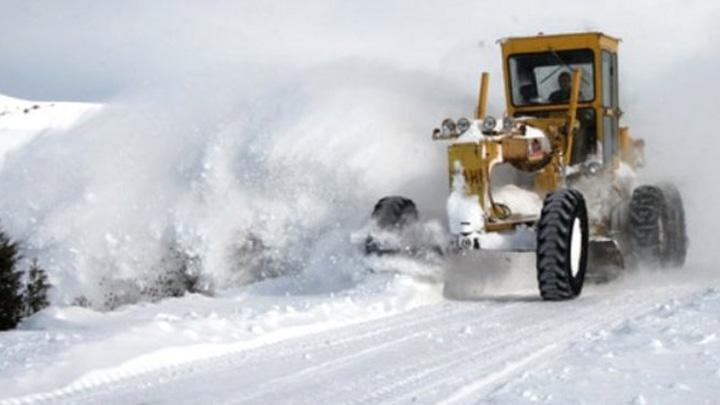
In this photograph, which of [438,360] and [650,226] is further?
[650,226]

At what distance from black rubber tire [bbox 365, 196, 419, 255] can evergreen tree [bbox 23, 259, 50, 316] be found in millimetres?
3894

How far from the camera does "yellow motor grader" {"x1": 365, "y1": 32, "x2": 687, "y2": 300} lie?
33.2 feet

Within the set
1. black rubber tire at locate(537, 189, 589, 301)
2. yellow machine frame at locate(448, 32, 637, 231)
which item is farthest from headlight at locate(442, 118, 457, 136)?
black rubber tire at locate(537, 189, 589, 301)

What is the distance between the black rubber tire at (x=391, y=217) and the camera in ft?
35.7

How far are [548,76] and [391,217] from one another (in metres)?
2.76

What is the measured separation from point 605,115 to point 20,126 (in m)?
43.3

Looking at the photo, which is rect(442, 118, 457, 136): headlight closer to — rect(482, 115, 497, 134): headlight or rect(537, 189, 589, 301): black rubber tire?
rect(482, 115, 497, 134): headlight

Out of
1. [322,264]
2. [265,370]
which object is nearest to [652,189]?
[322,264]

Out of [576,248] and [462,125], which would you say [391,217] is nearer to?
[462,125]

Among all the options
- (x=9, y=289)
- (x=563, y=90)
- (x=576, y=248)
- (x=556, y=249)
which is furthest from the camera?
(x=563, y=90)

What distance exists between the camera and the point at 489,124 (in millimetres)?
10461

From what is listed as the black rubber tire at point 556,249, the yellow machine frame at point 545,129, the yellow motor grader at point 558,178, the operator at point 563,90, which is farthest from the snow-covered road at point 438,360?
the operator at point 563,90

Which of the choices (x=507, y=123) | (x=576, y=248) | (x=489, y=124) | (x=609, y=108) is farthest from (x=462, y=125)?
(x=609, y=108)

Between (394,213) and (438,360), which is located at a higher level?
(394,213)
